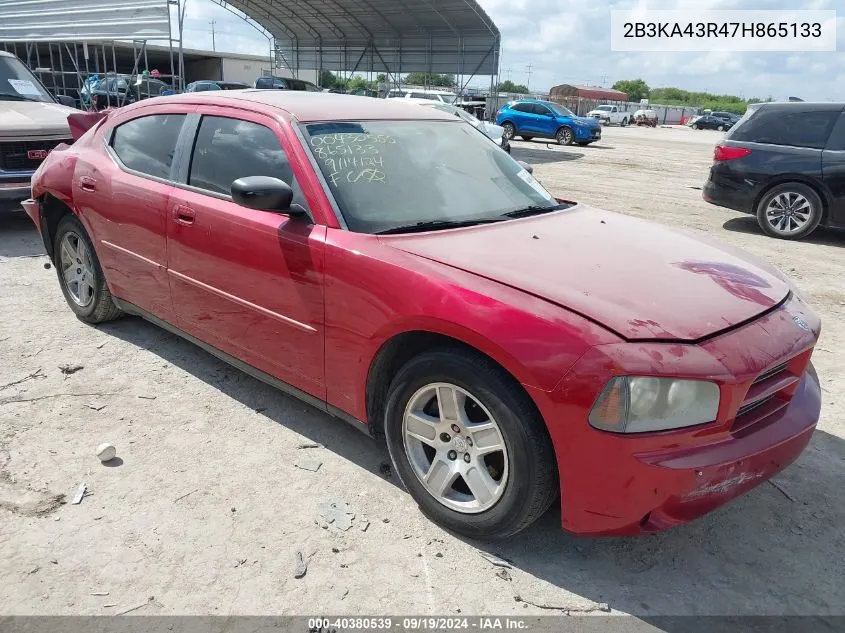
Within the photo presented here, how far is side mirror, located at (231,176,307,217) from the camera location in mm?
2911

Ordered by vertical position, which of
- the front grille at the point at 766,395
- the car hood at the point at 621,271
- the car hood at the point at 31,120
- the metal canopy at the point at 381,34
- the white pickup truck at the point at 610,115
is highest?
the metal canopy at the point at 381,34

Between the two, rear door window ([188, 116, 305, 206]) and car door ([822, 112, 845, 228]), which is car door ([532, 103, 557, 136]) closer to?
car door ([822, 112, 845, 228])

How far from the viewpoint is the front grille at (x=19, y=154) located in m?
7.25

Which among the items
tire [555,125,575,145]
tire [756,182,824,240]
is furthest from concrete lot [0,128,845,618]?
tire [555,125,575,145]

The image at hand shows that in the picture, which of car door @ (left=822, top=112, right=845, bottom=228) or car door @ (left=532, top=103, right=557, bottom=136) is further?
car door @ (left=532, top=103, right=557, bottom=136)

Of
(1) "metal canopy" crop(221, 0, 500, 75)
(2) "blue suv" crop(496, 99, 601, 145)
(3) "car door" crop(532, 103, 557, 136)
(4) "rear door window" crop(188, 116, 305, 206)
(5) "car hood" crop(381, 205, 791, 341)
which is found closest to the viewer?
(5) "car hood" crop(381, 205, 791, 341)

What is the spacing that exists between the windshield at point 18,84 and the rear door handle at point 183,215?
21.7 feet

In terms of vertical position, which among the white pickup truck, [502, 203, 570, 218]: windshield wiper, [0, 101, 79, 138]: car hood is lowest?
[502, 203, 570, 218]: windshield wiper

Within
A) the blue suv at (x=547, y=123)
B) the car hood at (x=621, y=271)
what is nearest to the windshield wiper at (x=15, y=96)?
the car hood at (x=621, y=271)

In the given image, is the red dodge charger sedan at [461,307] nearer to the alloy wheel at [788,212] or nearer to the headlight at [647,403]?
the headlight at [647,403]

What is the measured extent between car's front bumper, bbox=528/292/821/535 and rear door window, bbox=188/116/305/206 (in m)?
1.61

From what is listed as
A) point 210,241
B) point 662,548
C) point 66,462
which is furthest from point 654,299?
point 66,462

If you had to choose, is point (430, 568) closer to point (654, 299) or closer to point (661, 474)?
point (661, 474)

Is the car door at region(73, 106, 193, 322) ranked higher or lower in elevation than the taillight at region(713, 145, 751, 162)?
lower
